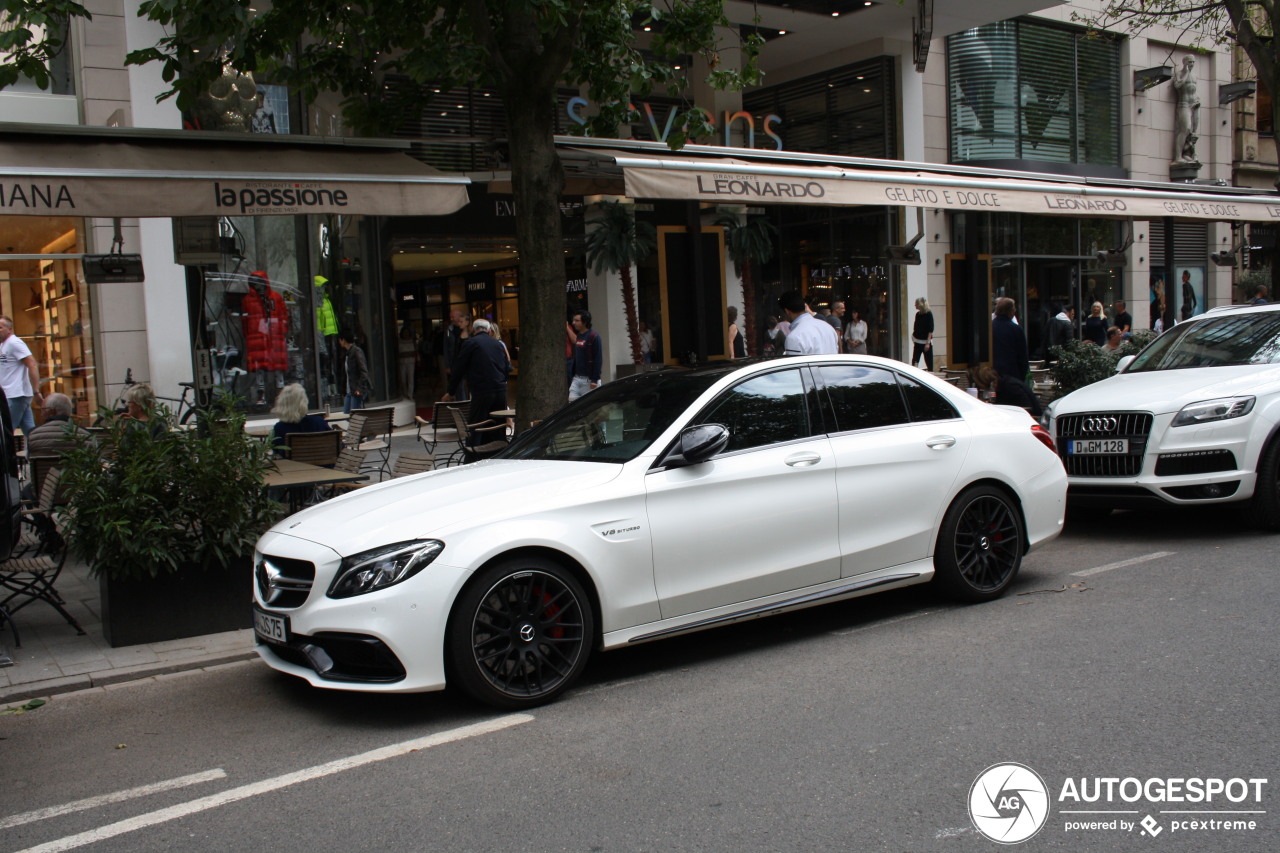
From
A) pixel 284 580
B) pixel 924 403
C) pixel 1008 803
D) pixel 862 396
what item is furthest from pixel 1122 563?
pixel 284 580

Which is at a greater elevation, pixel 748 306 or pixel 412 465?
pixel 748 306

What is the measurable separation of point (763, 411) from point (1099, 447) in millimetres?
3822

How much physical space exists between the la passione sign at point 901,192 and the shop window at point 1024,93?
6.33 metres

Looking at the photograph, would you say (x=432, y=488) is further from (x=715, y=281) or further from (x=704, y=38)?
(x=715, y=281)

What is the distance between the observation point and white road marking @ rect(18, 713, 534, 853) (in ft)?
12.8

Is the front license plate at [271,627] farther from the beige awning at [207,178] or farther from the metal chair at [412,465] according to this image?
the beige awning at [207,178]

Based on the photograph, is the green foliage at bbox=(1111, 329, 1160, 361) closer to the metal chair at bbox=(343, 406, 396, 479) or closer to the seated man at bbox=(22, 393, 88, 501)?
the metal chair at bbox=(343, 406, 396, 479)

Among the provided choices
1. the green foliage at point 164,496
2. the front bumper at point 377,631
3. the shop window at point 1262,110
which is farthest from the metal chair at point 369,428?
the shop window at point 1262,110

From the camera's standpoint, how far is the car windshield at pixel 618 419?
5742mm

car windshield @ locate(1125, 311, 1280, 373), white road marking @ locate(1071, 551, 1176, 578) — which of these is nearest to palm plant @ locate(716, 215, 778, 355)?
car windshield @ locate(1125, 311, 1280, 373)

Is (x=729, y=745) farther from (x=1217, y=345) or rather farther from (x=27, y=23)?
(x=27, y=23)

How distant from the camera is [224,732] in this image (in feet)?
16.5

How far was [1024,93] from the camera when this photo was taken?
72.4 feet

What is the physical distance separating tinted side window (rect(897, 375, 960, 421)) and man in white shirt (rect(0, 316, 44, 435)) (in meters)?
9.41
